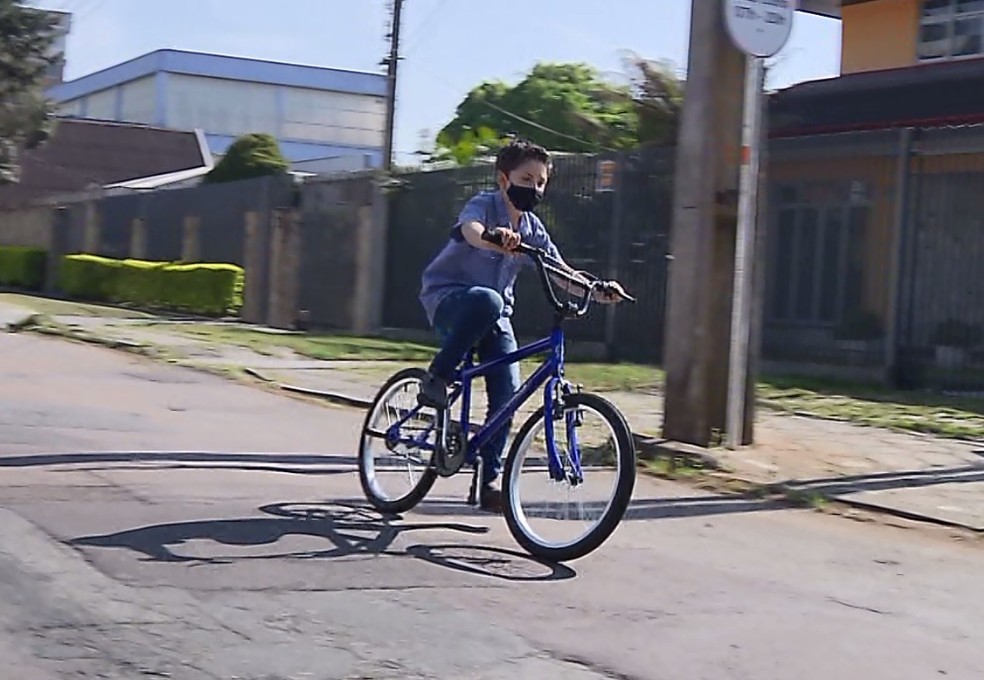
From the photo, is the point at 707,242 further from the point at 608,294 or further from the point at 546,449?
the point at 546,449

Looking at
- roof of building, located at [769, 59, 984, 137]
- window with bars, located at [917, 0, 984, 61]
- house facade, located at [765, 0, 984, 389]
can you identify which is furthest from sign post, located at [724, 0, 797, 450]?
window with bars, located at [917, 0, 984, 61]

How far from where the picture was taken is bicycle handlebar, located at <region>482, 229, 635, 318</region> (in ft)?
21.6

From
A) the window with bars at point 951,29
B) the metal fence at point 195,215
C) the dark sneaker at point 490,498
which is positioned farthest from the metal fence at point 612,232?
the dark sneaker at point 490,498

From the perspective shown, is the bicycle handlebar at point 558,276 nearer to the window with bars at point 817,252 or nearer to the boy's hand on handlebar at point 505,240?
the boy's hand on handlebar at point 505,240

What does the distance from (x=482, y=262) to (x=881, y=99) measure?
17428 millimetres

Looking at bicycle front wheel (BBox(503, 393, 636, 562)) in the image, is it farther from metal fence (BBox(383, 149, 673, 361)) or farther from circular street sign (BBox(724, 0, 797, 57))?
metal fence (BBox(383, 149, 673, 361))

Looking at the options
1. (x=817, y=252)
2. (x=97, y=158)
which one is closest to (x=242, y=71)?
(x=97, y=158)

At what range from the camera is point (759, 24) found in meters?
9.64

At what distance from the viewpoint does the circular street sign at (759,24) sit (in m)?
9.55

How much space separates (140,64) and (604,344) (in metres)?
62.7

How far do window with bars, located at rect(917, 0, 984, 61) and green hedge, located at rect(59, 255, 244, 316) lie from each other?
12.5 metres

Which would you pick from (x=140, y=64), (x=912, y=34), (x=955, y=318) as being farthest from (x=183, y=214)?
(x=140, y=64)

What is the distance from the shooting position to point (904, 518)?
26.6 feet

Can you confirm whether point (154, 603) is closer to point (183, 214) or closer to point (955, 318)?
point (955, 318)
